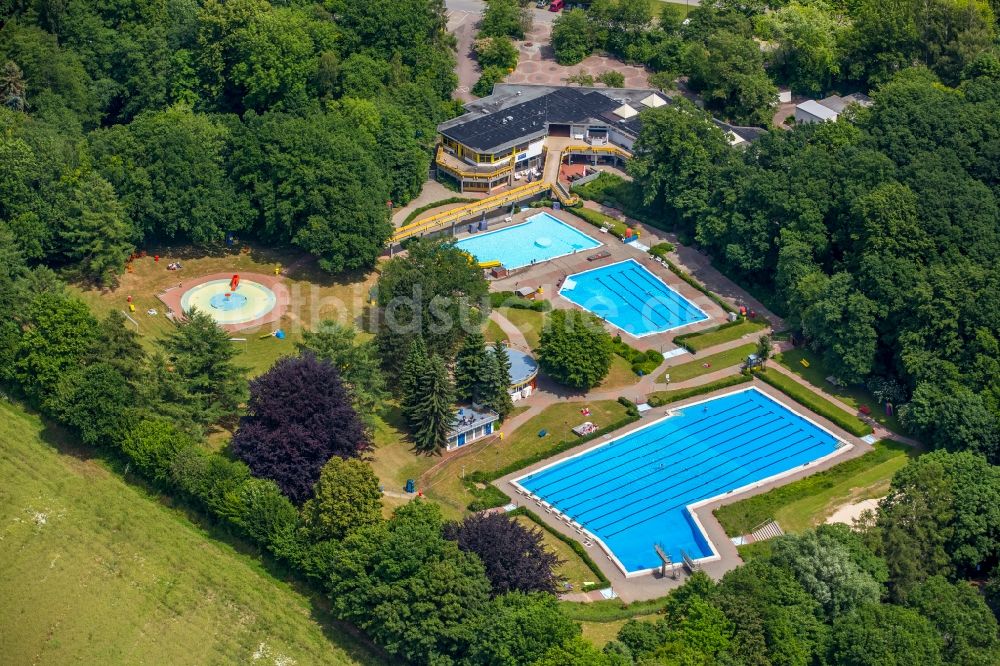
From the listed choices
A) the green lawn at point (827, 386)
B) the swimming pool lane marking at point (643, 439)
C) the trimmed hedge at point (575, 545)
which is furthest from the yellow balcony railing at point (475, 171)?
the trimmed hedge at point (575, 545)

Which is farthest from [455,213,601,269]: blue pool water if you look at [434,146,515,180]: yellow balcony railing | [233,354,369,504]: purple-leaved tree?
[233,354,369,504]: purple-leaved tree

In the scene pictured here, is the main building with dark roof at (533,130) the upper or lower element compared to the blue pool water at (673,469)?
upper

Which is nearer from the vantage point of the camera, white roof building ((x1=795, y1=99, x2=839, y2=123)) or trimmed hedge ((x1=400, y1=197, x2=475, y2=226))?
trimmed hedge ((x1=400, y1=197, x2=475, y2=226))

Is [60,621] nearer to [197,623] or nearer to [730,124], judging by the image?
[197,623]

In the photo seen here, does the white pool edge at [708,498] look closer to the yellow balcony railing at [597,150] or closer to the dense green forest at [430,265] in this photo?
the dense green forest at [430,265]

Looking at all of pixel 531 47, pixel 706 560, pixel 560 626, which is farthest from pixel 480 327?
pixel 531 47

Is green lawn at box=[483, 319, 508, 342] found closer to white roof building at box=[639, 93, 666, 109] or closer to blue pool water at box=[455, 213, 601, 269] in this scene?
blue pool water at box=[455, 213, 601, 269]
